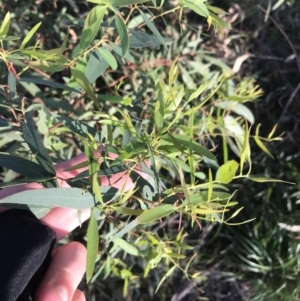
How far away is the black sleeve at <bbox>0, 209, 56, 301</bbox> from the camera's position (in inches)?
24.1

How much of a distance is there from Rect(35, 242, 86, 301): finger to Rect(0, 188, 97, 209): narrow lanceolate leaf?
0.60 feet

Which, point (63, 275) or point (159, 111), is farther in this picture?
point (63, 275)

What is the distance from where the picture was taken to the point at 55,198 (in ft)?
1.77

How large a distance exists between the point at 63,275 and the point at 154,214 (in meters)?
0.28

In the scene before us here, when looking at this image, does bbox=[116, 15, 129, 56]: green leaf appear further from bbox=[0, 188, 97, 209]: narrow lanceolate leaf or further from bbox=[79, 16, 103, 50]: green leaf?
bbox=[0, 188, 97, 209]: narrow lanceolate leaf

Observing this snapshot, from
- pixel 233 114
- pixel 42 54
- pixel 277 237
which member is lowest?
pixel 277 237

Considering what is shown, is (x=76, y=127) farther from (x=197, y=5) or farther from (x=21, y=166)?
(x=197, y=5)

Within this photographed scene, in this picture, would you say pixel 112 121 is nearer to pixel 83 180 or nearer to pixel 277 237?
pixel 83 180

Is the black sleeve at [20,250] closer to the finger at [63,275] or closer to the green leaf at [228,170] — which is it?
the finger at [63,275]

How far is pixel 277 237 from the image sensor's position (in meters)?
1.36

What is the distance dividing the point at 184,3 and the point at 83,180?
0.86 ft

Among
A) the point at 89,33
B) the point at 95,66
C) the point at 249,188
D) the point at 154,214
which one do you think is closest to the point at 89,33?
the point at 89,33

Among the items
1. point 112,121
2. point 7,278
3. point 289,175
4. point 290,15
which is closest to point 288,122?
point 289,175

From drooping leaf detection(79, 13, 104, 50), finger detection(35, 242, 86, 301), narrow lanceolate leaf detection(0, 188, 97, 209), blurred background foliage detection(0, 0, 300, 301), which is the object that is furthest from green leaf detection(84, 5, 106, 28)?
blurred background foliage detection(0, 0, 300, 301)
